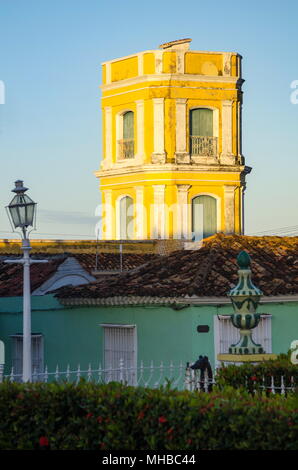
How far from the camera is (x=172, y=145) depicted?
41875 mm

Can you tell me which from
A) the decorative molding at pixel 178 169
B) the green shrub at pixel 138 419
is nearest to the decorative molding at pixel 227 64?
the decorative molding at pixel 178 169

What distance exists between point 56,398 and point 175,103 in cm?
3210

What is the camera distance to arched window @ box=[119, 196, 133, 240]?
43.6m

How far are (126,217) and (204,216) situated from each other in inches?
119

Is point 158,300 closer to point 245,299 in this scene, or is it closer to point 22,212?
point 22,212

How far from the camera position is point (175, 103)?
137ft

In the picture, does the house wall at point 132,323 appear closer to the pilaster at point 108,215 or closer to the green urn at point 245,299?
the green urn at point 245,299

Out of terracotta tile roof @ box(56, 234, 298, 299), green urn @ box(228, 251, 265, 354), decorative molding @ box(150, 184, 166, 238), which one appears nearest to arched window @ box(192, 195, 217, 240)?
decorative molding @ box(150, 184, 166, 238)

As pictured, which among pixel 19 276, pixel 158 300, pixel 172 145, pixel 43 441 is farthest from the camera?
pixel 172 145

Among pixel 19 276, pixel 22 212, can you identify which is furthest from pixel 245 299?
pixel 19 276

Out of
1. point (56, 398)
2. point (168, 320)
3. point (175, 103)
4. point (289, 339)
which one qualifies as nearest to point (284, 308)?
point (289, 339)

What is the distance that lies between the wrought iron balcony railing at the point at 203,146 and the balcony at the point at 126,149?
2305 millimetres

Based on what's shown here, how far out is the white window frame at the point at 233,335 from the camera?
62.8 feet

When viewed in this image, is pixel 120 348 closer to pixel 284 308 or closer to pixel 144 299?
pixel 144 299
